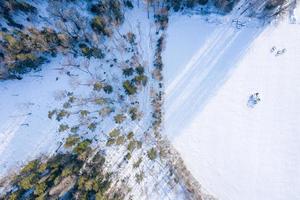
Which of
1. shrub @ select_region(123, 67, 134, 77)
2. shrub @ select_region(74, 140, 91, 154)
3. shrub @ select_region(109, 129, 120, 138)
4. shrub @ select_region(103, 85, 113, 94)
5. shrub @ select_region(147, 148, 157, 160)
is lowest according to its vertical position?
shrub @ select_region(147, 148, 157, 160)

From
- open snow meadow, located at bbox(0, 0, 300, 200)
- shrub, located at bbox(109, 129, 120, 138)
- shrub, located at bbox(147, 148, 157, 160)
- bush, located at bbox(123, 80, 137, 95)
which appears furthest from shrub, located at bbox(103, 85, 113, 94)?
shrub, located at bbox(147, 148, 157, 160)

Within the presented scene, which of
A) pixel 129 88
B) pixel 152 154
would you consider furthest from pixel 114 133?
pixel 129 88

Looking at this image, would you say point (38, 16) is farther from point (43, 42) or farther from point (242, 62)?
point (242, 62)

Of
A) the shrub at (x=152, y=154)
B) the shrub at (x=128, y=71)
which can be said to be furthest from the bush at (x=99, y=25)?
the shrub at (x=152, y=154)

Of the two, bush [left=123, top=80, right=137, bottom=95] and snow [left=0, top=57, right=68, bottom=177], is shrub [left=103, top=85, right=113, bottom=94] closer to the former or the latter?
bush [left=123, top=80, right=137, bottom=95]

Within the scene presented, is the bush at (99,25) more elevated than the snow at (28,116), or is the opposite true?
the bush at (99,25)

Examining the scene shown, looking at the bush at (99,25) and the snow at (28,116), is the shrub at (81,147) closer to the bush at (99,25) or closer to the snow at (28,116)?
the snow at (28,116)
